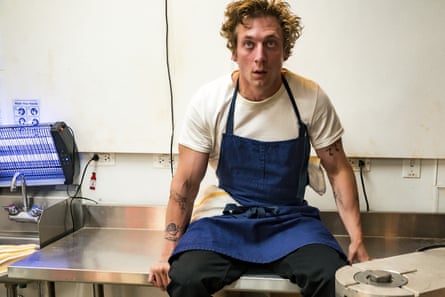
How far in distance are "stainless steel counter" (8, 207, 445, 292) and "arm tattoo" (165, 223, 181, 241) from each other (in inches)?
5.6

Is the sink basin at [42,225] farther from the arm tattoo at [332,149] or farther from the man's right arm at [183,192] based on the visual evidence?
the arm tattoo at [332,149]

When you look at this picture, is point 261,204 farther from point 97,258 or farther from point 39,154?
point 39,154

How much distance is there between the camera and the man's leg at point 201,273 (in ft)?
3.84

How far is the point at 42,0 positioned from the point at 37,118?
1.58 feet

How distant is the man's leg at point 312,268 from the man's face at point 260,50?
0.50 meters

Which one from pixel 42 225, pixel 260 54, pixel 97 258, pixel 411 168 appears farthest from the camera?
pixel 411 168

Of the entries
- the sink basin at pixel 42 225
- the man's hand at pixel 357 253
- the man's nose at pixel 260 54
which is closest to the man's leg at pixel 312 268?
the man's hand at pixel 357 253

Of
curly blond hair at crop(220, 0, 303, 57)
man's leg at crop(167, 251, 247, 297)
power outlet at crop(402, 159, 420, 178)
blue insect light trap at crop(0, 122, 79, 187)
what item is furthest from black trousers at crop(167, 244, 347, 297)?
blue insect light trap at crop(0, 122, 79, 187)

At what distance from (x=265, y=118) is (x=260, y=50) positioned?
0.21 meters

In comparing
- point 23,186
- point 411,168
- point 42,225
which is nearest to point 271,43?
point 411,168

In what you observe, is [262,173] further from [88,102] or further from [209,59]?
[88,102]

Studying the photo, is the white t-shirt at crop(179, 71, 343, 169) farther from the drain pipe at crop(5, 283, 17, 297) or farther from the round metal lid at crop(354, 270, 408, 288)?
the drain pipe at crop(5, 283, 17, 297)

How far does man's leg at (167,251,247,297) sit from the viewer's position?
46.1 inches

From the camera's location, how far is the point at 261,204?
1.38 meters
